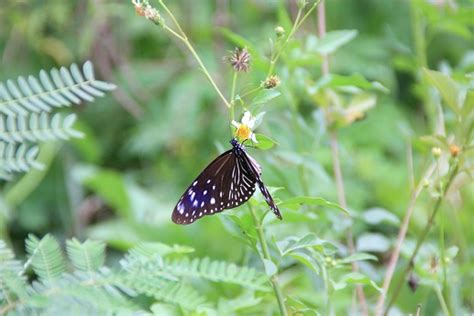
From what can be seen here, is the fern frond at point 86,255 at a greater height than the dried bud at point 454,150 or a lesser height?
lesser

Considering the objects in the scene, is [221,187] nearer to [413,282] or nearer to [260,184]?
[260,184]

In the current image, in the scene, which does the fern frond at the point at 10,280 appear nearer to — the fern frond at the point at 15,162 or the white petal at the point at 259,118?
the fern frond at the point at 15,162

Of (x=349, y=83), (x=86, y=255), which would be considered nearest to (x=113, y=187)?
(x=349, y=83)

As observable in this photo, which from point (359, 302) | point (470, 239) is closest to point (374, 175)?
point (470, 239)

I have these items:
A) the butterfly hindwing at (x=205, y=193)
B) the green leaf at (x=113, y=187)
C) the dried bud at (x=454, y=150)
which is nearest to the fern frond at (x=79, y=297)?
the butterfly hindwing at (x=205, y=193)

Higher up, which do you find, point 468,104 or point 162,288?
point 468,104

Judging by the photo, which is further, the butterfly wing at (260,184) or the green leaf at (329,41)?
the green leaf at (329,41)

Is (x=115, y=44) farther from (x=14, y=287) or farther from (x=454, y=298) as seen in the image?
(x=14, y=287)
